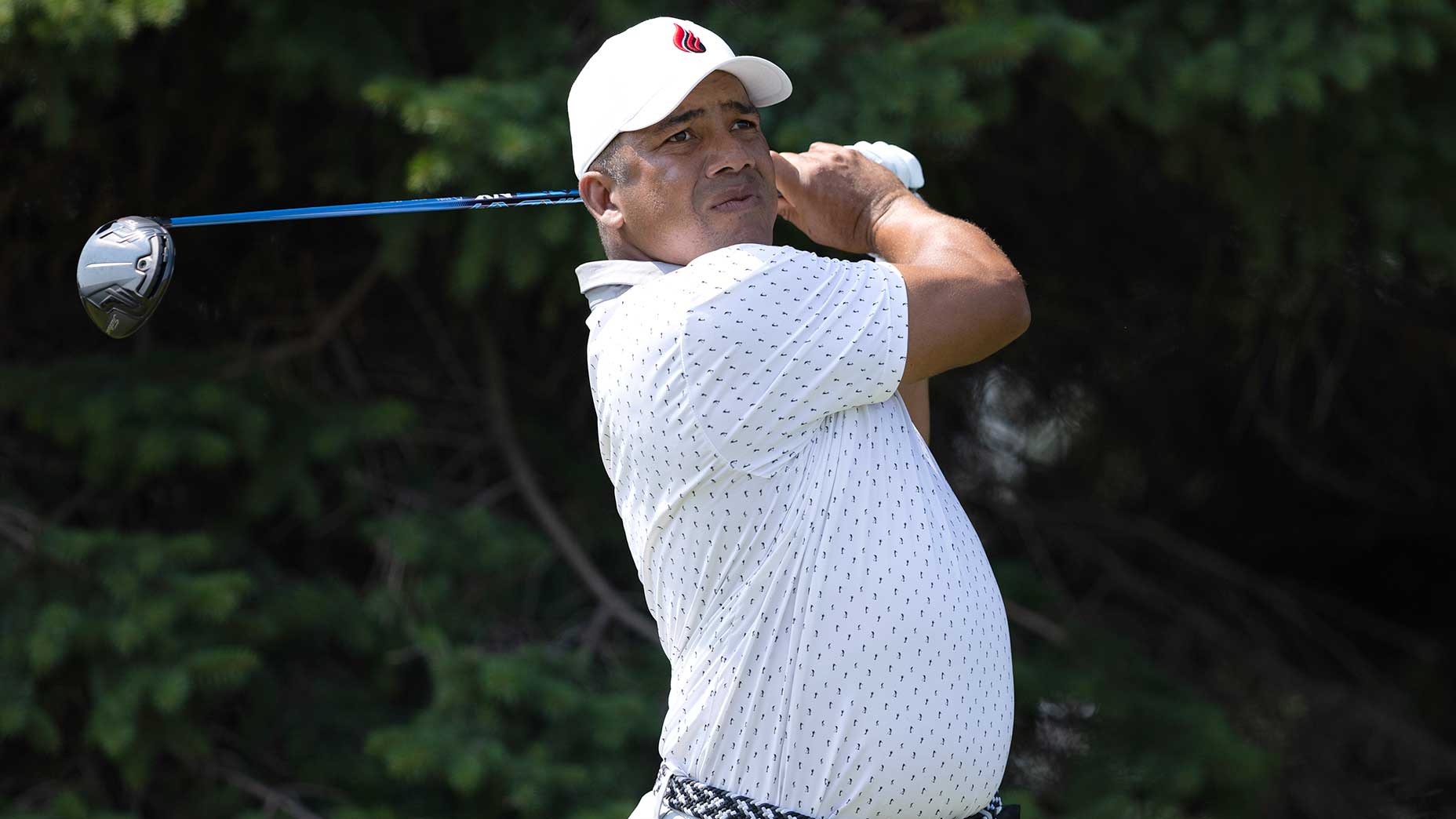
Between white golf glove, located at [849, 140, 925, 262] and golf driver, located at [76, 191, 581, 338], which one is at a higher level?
golf driver, located at [76, 191, 581, 338]

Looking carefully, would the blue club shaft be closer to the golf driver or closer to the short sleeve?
the golf driver

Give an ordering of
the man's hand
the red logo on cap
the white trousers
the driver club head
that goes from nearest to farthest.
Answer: the white trousers < the red logo on cap < the man's hand < the driver club head

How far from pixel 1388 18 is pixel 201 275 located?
315cm

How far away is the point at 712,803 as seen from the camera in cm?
203

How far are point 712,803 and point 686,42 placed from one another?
966mm

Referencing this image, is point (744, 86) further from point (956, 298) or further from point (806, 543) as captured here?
point (806, 543)

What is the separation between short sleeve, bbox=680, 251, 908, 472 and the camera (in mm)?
1976

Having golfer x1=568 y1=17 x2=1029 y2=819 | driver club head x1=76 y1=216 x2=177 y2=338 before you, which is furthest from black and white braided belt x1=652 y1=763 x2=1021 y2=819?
driver club head x1=76 y1=216 x2=177 y2=338

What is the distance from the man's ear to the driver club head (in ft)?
2.24

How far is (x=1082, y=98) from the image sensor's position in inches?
159

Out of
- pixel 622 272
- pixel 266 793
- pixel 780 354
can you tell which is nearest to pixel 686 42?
pixel 622 272

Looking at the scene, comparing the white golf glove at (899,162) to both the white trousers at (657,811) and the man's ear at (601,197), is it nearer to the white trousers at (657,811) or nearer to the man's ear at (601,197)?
the man's ear at (601,197)

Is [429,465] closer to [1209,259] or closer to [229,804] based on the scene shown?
[229,804]

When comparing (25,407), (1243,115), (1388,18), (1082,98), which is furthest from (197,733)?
(1388,18)
